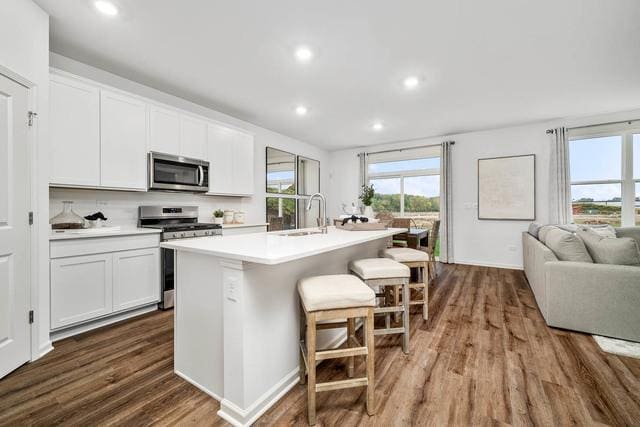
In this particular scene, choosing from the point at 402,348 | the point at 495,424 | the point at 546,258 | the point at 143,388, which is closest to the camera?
the point at 495,424

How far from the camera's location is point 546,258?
2625 mm

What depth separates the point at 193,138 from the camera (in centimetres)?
353

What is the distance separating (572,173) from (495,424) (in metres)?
4.94

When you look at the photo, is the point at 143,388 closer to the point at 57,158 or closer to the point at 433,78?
the point at 57,158

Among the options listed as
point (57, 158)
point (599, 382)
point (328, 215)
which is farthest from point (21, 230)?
point (328, 215)

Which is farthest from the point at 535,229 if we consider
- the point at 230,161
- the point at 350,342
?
the point at 230,161

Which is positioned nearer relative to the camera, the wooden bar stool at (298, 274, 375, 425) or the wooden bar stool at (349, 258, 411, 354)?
the wooden bar stool at (298, 274, 375, 425)

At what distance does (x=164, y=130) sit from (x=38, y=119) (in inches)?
48.3

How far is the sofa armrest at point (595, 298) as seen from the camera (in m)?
2.22

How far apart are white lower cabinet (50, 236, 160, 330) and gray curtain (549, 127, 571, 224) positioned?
5.79 meters

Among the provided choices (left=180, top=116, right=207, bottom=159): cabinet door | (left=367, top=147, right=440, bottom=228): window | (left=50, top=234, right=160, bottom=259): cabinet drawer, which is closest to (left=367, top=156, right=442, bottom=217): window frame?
(left=367, top=147, right=440, bottom=228): window

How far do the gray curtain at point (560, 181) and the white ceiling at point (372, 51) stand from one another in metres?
0.53

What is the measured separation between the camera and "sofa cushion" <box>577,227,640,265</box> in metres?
2.32

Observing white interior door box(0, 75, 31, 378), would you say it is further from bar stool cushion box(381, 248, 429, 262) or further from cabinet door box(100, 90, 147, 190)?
bar stool cushion box(381, 248, 429, 262)
